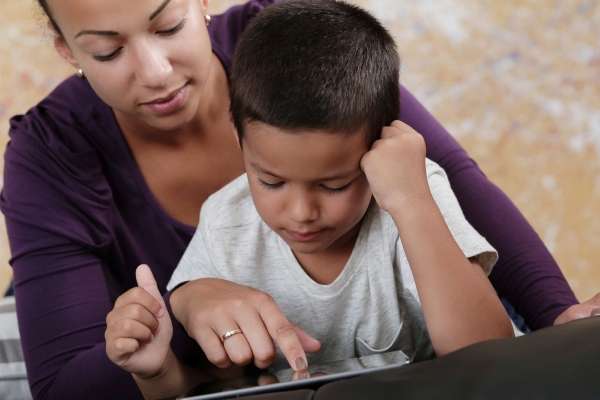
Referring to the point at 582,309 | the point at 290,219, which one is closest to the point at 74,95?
the point at 290,219

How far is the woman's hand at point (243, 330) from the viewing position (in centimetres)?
111

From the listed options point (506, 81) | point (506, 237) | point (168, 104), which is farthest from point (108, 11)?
point (506, 81)

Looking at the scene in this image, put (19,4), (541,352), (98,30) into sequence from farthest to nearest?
(19,4) → (98,30) → (541,352)

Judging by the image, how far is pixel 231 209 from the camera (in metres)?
1.37

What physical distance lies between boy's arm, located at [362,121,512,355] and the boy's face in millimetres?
35

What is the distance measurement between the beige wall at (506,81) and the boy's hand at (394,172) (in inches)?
74.1

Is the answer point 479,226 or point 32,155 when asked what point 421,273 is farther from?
point 32,155

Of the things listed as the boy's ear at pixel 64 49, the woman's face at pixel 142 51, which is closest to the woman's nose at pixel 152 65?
the woman's face at pixel 142 51

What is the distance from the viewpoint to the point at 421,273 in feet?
3.73

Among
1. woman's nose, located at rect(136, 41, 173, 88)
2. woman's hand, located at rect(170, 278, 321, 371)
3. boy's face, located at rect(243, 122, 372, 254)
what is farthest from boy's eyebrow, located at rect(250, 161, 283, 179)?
woman's nose, located at rect(136, 41, 173, 88)

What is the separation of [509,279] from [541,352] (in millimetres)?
680

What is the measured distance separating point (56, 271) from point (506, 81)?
79.2 inches

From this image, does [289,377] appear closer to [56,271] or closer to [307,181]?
[307,181]

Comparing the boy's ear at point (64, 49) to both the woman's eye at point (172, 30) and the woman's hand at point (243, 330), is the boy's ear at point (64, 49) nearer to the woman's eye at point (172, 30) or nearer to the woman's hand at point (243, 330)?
the woman's eye at point (172, 30)
